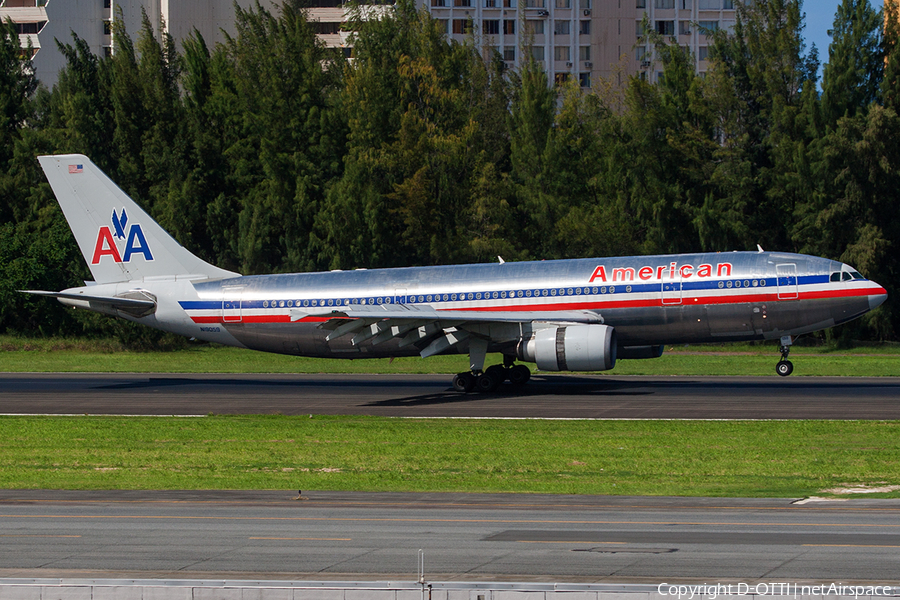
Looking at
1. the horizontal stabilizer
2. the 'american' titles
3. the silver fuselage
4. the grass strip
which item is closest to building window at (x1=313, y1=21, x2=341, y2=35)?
the grass strip

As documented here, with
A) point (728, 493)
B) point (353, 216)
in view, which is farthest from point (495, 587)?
point (353, 216)

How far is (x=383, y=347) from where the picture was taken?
3716 cm

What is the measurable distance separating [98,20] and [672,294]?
111 metres

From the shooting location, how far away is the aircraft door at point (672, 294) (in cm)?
3488

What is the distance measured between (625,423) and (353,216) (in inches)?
1639

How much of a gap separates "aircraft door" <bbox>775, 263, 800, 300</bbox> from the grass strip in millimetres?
9919

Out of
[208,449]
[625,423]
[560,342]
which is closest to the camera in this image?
[208,449]

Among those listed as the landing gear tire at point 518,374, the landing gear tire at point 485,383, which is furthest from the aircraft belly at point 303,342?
the landing gear tire at point 518,374

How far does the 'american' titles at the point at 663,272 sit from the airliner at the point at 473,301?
0.05 m

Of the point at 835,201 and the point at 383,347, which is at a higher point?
the point at 835,201

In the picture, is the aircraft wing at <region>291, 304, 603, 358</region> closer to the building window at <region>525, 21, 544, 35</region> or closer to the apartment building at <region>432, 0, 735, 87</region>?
the apartment building at <region>432, 0, 735, 87</region>

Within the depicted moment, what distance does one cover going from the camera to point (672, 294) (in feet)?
115

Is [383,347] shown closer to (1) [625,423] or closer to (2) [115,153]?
(1) [625,423]

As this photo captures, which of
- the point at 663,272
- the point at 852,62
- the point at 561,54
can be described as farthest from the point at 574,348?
the point at 561,54
